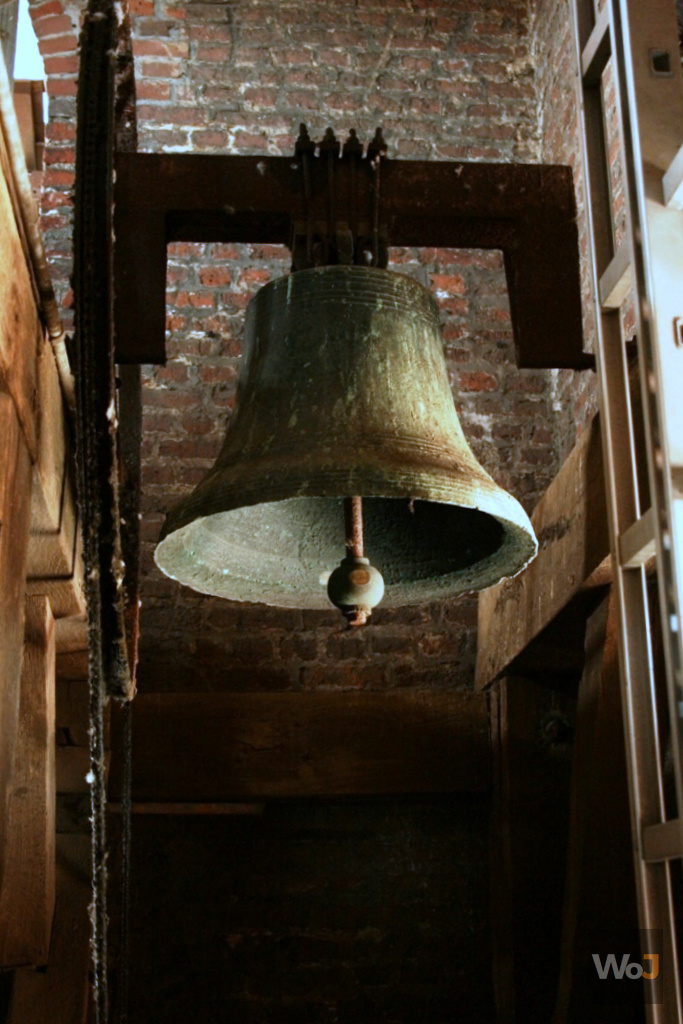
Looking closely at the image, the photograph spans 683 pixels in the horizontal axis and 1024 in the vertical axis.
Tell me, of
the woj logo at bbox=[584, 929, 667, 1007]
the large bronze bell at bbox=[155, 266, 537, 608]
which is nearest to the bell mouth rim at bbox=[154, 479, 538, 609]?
the large bronze bell at bbox=[155, 266, 537, 608]

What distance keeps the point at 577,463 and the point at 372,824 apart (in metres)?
1.17

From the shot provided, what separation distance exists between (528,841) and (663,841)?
1055mm

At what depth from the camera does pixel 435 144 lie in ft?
11.3

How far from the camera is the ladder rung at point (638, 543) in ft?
5.70

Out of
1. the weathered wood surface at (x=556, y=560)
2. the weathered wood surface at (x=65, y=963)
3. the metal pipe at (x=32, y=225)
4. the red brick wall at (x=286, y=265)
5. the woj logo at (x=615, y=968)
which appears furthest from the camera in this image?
the red brick wall at (x=286, y=265)

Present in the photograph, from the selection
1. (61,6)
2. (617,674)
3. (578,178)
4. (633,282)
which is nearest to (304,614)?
(617,674)

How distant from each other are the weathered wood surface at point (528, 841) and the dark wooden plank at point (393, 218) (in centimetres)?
102

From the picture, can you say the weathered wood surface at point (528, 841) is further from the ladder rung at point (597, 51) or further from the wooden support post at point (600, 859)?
the ladder rung at point (597, 51)

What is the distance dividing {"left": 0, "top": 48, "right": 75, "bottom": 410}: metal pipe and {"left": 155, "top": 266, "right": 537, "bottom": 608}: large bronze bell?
0.30 meters

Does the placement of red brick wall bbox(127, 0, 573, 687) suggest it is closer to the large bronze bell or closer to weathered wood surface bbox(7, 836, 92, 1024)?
weathered wood surface bbox(7, 836, 92, 1024)

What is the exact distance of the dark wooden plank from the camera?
6.43 feet

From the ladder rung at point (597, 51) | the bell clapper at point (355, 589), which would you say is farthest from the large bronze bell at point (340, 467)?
the ladder rung at point (597, 51)

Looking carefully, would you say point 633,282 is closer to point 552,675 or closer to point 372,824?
point 552,675

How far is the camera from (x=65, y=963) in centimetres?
255
